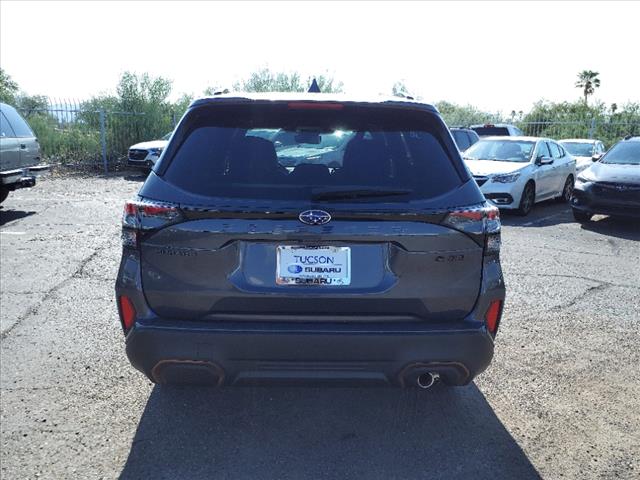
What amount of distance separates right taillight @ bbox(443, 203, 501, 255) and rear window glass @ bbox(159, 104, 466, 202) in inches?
5.9

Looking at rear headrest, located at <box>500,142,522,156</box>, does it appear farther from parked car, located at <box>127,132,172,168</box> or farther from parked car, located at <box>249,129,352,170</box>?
parked car, located at <box>127,132,172,168</box>

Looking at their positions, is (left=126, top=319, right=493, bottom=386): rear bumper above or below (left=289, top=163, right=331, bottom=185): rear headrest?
below

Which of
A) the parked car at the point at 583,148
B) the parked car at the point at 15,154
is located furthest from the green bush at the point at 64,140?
the parked car at the point at 583,148

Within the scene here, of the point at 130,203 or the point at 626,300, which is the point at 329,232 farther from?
the point at 626,300

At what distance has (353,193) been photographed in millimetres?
2729

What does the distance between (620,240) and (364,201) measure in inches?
316

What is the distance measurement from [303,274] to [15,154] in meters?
9.87

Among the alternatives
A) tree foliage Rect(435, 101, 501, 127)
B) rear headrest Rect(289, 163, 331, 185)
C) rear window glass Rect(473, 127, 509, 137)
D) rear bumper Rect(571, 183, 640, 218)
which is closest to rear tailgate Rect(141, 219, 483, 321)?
rear headrest Rect(289, 163, 331, 185)

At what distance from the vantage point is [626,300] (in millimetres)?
5871

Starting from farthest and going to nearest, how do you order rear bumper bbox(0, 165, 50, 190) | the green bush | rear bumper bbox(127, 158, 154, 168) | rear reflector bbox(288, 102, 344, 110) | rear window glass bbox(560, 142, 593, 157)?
the green bush
rear bumper bbox(127, 158, 154, 168)
rear window glass bbox(560, 142, 593, 157)
rear bumper bbox(0, 165, 50, 190)
rear reflector bbox(288, 102, 344, 110)

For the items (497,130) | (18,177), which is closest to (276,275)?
(18,177)

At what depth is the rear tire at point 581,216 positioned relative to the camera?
1073 cm

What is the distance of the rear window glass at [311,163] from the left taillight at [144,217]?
141 millimetres

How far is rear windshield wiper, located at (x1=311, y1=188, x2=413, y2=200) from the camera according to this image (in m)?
2.70
